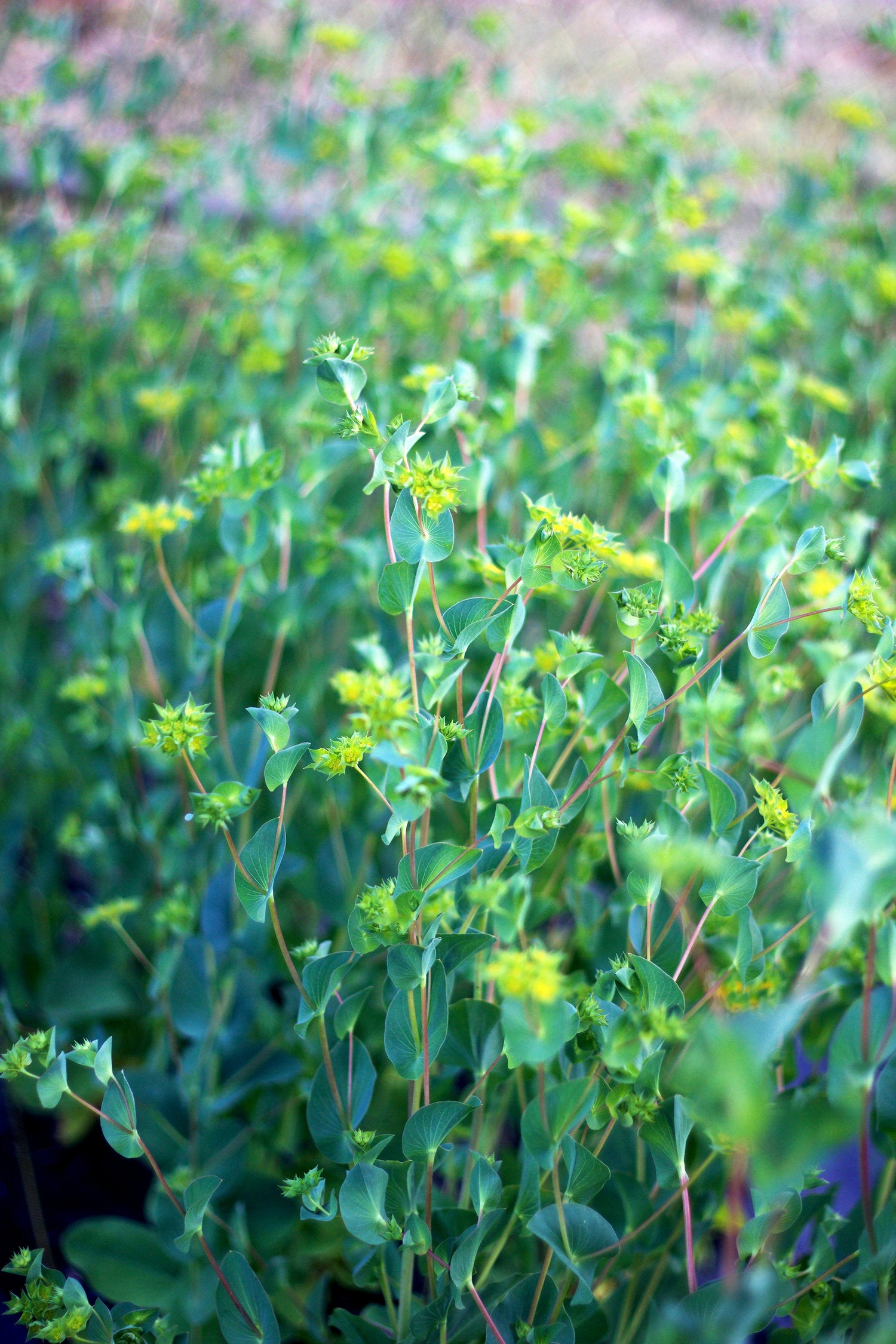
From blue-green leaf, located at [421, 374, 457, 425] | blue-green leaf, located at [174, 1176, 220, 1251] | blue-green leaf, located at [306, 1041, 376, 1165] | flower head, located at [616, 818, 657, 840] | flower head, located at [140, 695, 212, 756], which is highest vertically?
blue-green leaf, located at [421, 374, 457, 425]

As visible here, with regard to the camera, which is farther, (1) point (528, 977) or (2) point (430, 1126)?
(2) point (430, 1126)

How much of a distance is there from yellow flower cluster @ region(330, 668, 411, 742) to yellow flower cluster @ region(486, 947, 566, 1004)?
0.42ft

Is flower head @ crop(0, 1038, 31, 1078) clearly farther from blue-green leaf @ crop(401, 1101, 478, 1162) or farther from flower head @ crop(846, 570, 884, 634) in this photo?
flower head @ crop(846, 570, 884, 634)

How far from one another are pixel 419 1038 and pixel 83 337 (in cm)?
120

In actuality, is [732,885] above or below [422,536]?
below

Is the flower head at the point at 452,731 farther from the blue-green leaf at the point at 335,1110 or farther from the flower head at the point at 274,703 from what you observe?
the blue-green leaf at the point at 335,1110

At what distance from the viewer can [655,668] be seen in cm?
73

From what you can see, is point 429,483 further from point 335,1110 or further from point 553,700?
point 335,1110

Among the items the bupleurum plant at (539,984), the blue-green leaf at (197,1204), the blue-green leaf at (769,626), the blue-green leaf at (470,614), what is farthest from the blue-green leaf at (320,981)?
the blue-green leaf at (769,626)

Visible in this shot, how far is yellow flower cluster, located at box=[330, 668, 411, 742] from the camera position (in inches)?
19.1

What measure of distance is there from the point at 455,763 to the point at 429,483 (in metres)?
0.18

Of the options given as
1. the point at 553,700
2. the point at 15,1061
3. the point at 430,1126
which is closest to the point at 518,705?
the point at 553,700

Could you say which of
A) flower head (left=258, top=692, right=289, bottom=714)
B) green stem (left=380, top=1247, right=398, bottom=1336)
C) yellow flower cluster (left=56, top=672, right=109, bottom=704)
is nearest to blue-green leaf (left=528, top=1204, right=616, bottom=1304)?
green stem (left=380, top=1247, right=398, bottom=1336)

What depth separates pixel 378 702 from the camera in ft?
1.60
